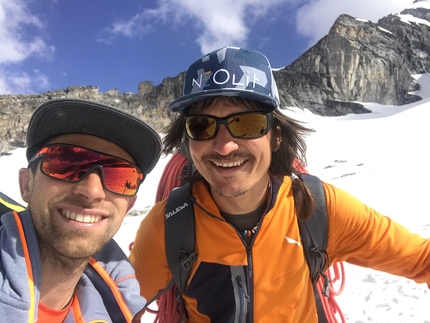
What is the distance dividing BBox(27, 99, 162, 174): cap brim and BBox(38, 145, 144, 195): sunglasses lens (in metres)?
0.13

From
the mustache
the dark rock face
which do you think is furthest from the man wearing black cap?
the dark rock face

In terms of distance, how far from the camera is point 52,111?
6.34ft

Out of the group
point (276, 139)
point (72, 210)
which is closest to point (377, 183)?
point (276, 139)

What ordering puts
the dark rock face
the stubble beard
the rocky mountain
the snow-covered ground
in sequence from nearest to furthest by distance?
the stubble beard → the snow-covered ground → the rocky mountain → the dark rock face

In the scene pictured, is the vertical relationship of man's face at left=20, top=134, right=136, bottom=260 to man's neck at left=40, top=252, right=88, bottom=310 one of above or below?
above

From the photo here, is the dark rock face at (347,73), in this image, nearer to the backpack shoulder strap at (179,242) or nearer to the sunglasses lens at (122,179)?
the backpack shoulder strap at (179,242)

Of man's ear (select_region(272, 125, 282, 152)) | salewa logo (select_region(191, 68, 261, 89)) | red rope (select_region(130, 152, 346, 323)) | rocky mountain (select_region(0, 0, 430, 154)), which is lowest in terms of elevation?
red rope (select_region(130, 152, 346, 323))

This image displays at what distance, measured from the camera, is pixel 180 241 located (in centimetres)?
236

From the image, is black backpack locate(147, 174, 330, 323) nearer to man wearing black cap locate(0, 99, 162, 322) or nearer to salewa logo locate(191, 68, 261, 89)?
man wearing black cap locate(0, 99, 162, 322)

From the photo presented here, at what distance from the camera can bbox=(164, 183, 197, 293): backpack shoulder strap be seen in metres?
2.33

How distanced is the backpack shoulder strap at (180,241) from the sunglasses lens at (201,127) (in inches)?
23.5

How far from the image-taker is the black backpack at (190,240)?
234 centimetres

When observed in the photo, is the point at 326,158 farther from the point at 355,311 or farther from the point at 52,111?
the point at 52,111

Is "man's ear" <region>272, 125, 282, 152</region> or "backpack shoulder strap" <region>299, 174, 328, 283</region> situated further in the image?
"man's ear" <region>272, 125, 282, 152</region>
